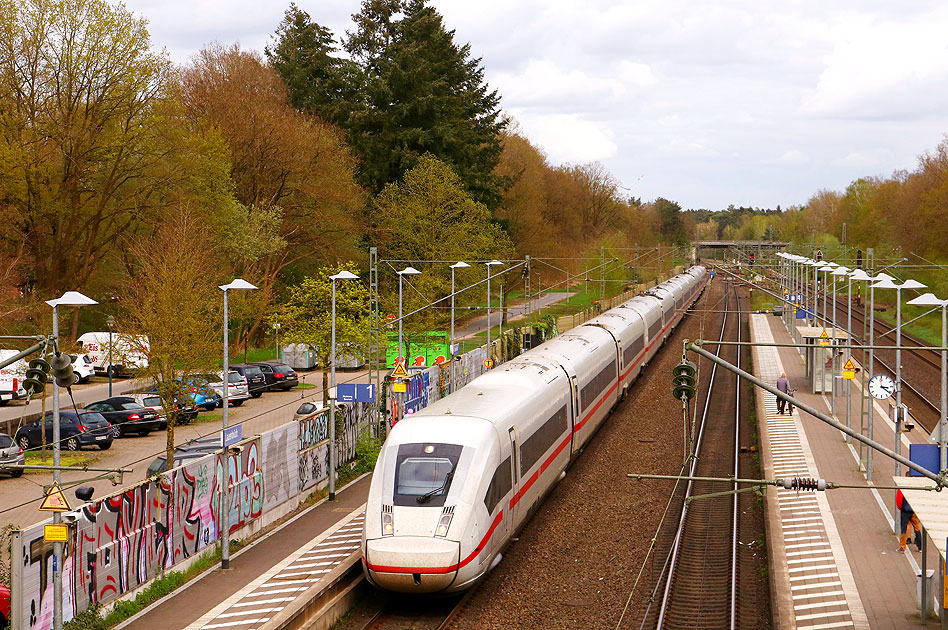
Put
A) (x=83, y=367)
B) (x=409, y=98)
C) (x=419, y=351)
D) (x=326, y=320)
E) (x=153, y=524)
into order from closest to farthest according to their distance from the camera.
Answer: (x=153, y=524) → (x=326, y=320) → (x=419, y=351) → (x=83, y=367) → (x=409, y=98)

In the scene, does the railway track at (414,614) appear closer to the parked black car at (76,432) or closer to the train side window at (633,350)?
the parked black car at (76,432)

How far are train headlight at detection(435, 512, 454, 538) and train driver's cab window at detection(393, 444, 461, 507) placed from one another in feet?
0.86

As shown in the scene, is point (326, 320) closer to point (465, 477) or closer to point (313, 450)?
point (313, 450)

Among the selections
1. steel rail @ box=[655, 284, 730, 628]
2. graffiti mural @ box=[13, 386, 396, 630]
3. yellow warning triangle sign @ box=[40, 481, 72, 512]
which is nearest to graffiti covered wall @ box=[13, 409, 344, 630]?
graffiti mural @ box=[13, 386, 396, 630]

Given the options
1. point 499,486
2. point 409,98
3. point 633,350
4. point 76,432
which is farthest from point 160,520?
point 409,98

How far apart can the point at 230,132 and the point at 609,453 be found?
36287 millimetres

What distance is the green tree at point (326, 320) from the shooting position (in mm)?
38781

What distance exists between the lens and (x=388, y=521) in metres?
15.5

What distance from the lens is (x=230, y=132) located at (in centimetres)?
5575

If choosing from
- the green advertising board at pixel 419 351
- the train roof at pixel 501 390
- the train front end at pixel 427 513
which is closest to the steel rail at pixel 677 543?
the train front end at pixel 427 513

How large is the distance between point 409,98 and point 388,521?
173 ft

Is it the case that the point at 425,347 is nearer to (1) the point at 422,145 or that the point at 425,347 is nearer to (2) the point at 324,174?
(2) the point at 324,174

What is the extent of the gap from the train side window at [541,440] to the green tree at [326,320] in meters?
16.4

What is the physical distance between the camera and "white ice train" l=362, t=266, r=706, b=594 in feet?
49.8
